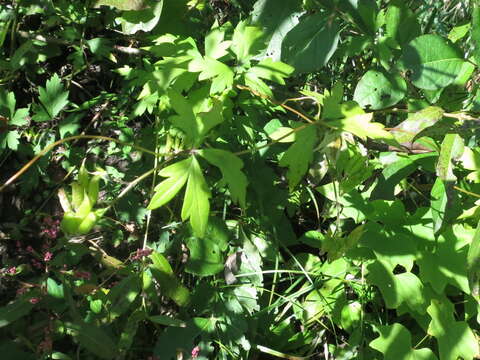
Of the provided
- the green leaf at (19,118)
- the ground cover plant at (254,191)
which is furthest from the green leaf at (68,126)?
the green leaf at (19,118)

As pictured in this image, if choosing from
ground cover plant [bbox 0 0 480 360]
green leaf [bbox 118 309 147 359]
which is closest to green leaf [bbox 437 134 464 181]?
ground cover plant [bbox 0 0 480 360]

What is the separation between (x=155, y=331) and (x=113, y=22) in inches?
44.8

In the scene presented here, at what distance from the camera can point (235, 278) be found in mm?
1479

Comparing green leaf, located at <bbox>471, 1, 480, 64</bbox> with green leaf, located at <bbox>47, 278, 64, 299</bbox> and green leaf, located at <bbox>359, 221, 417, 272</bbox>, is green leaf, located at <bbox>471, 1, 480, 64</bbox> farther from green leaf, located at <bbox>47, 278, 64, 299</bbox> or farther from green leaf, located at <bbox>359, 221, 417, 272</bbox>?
green leaf, located at <bbox>47, 278, 64, 299</bbox>

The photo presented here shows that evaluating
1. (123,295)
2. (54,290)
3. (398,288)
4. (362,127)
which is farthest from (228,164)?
(54,290)

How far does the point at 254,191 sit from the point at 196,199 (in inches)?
22.6

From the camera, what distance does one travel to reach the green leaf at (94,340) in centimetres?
125

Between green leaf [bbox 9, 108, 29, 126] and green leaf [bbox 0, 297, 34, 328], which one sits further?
green leaf [bbox 9, 108, 29, 126]

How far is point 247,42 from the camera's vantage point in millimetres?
1295

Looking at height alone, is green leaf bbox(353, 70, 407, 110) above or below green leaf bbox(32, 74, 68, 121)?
above

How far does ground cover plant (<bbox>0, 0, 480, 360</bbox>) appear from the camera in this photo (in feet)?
3.58

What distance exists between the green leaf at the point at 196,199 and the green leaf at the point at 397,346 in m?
0.67

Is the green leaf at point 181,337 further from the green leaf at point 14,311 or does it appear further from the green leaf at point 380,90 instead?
the green leaf at point 380,90

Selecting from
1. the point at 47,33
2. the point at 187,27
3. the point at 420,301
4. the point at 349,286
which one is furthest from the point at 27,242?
the point at 420,301
